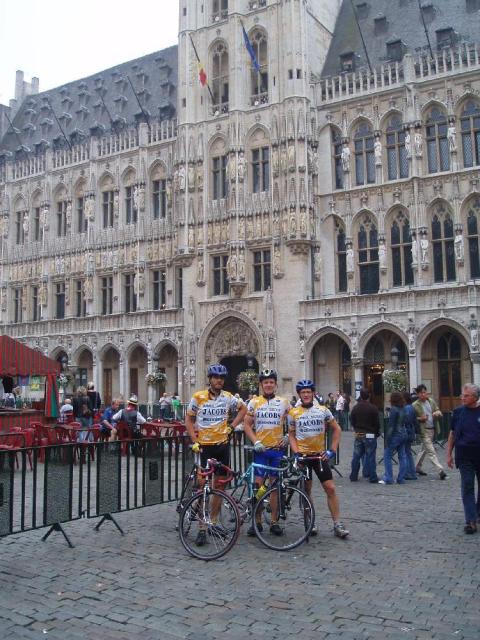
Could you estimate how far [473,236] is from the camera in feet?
99.1

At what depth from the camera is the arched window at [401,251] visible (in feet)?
104

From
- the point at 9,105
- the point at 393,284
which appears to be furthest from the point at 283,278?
the point at 9,105

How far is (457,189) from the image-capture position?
30547mm

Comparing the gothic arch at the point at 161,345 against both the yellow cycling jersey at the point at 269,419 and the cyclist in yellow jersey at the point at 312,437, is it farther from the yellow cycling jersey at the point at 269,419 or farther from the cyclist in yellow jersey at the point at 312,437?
the cyclist in yellow jersey at the point at 312,437

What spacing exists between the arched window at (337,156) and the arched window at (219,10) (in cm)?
970

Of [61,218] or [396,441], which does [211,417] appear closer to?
[396,441]

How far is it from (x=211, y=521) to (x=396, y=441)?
6520 millimetres

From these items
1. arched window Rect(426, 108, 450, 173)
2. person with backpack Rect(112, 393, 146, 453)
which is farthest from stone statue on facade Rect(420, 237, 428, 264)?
person with backpack Rect(112, 393, 146, 453)

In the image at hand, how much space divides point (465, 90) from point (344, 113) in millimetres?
6040

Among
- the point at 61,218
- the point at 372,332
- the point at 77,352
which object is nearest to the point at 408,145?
the point at 372,332

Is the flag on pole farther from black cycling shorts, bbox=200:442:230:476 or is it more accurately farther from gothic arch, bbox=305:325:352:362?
black cycling shorts, bbox=200:442:230:476

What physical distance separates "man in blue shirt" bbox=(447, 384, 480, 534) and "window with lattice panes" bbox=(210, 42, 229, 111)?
2996 centimetres

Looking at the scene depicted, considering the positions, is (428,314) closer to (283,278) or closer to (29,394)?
(283,278)

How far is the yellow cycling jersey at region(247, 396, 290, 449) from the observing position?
360 inches
